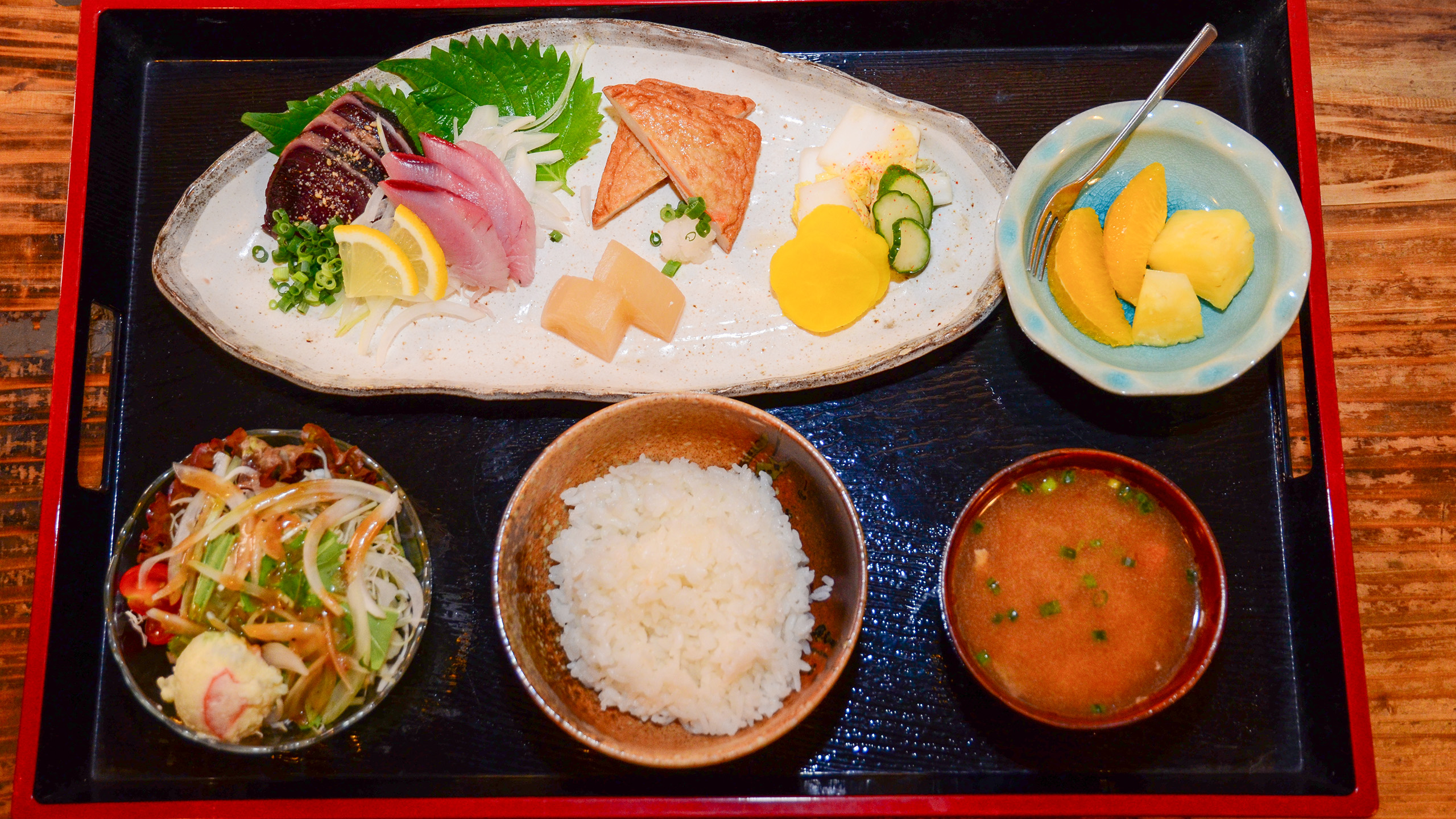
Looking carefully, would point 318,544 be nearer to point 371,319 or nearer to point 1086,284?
point 371,319

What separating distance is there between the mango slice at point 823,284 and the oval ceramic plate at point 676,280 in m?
0.06

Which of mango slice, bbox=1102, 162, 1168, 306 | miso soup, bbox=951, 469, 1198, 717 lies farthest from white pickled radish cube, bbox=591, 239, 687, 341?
mango slice, bbox=1102, 162, 1168, 306

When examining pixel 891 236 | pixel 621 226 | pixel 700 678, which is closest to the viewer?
pixel 700 678

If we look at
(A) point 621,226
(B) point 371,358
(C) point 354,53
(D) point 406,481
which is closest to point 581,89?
(A) point 621,226

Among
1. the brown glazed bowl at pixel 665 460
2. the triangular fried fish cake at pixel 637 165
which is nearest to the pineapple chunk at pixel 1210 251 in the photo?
the brown glazed bowl at pixel 665 460

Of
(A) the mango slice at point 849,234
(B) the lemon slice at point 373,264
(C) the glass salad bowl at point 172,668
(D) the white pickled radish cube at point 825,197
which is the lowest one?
(C) the glass salad bowl at point 172,668

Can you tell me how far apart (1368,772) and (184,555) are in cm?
349

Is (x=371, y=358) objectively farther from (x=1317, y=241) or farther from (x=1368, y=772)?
(x=1368, y=772)

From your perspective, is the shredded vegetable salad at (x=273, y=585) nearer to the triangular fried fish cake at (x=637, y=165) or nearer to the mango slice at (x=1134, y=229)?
the triangular fried fish cake at (x=637, y=165)

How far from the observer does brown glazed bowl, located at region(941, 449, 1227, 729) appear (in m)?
2.21

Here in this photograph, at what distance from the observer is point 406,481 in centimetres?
262

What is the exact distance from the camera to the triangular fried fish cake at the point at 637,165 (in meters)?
2.67

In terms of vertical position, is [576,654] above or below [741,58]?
below

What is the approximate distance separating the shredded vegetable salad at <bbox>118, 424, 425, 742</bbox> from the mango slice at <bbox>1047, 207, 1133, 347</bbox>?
208cm
